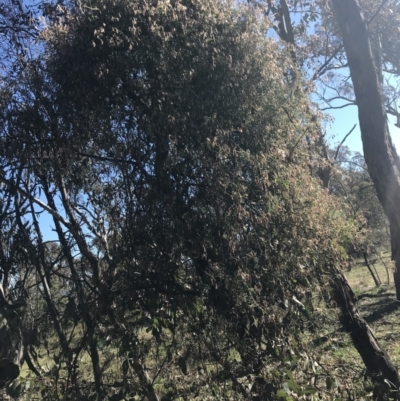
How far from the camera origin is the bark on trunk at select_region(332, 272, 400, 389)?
4684mm

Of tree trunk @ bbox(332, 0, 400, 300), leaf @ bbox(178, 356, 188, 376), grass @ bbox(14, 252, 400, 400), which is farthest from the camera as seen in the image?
tree trunk @ bbox(332, 0, 400, 300)

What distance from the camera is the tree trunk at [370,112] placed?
5.27 metres

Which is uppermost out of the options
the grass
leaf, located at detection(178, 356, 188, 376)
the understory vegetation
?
the understory vegetation

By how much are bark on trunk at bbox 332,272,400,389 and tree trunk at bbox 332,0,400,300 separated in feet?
3.87

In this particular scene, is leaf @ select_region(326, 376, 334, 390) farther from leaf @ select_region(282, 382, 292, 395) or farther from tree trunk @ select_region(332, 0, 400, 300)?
tree trunk @ select_region(332, 0, 400, 300)

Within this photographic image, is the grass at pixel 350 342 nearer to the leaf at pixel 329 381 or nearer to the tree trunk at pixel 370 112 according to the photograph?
the leaf at pixel 329 381

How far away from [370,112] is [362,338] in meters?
2.52

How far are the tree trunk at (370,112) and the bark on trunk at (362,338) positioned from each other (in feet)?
3.87

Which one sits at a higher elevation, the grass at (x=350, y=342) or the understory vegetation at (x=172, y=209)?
the understory vegetation at (x=172, y=209)

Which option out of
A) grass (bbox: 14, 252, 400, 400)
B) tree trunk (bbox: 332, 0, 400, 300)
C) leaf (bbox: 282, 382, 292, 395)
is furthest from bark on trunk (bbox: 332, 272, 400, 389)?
leaf (bbox: 282, 382, 292, 395)

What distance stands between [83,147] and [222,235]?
115cm

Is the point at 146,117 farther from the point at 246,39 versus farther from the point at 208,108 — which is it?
the point at 246,39

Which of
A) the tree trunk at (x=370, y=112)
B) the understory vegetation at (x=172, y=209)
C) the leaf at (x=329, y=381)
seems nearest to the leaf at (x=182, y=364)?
the understory vegetation at (x=172, y=209)

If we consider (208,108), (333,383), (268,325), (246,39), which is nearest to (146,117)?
(208,108)
